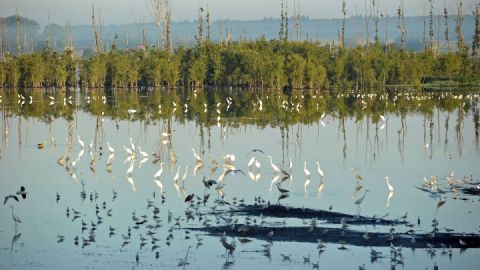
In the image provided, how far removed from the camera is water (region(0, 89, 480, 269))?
34.6ft

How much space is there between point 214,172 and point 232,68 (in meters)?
42.6

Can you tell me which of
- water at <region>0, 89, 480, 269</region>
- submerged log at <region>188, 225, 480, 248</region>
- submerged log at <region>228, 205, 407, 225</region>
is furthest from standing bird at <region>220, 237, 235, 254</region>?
submerged log at <region>228, 205, 407, 225</region>

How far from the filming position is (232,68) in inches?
2336

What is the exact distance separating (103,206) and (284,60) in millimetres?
42985

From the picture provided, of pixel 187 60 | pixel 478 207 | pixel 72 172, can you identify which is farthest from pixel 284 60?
pixel 478 207

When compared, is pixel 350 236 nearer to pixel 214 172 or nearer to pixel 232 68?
pixel 214 172

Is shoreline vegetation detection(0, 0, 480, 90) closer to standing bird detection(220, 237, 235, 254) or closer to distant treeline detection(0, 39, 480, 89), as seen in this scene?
distant treeline detection(0, 39, 480, 89)

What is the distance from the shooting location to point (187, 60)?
59219 mm

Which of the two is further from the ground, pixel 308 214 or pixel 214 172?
pixel 214 172

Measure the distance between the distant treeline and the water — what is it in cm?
1957

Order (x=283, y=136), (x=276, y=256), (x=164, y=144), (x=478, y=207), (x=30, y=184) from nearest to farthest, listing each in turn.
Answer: (x=276, y=256)
(x=478, y=207)
(x=30, y=184)
(x=164, y=144)
(x=283, y=136)

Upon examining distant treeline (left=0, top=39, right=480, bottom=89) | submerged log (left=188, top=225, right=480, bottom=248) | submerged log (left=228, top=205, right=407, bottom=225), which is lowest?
submerged log (left=188, top=225, right=480, bottom=248)

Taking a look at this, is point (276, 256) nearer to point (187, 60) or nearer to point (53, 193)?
point (53, 193)

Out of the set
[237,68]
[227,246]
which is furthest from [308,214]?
[237,68]
